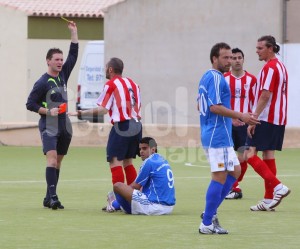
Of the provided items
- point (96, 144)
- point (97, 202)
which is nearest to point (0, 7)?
point (96, 144)

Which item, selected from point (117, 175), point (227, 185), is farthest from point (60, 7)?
point (227, 185)

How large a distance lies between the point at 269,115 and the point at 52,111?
2795mm

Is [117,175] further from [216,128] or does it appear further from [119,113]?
[216,128]

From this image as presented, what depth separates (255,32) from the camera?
114ft

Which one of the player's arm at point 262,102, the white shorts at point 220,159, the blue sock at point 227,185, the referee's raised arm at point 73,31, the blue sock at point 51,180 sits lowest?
the blue sock at point 51,180

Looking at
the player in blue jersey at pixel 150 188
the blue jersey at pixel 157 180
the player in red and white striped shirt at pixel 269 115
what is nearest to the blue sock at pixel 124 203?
the player in blue jersey at pixel 150 188

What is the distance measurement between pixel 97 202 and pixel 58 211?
140 cm

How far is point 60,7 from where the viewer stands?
159 ft

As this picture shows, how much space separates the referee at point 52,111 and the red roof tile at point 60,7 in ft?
103

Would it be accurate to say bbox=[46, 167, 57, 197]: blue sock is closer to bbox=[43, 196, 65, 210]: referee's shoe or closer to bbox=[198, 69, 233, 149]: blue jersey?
bbox=[43, 196, 65, 210]: referee's shoe

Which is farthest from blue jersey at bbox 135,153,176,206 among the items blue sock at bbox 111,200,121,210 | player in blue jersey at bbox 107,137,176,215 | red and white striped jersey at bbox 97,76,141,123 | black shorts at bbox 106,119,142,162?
red and white striped jersey at bbox 97,76,141,123

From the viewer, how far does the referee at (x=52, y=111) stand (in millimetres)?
14773

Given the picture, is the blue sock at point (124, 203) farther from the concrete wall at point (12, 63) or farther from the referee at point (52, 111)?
the concrete wall at point (12, 63)

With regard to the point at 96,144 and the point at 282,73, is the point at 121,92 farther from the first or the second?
the point at 96,144
